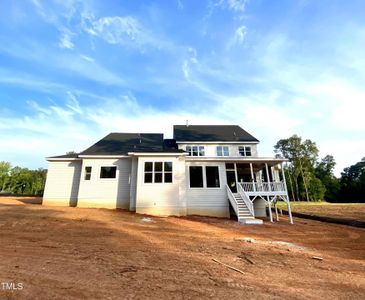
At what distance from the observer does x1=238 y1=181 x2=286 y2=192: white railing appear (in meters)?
14.5

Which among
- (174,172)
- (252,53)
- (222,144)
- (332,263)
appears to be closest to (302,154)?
(222,144)

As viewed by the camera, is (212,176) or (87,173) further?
(212,176)

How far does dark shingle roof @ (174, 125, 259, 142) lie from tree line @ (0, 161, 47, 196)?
49000 millimetres

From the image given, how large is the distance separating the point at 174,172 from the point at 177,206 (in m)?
2.41

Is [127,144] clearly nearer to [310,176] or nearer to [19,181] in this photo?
[310,176]

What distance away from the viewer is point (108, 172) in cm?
1488

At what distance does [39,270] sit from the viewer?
4.18 metres

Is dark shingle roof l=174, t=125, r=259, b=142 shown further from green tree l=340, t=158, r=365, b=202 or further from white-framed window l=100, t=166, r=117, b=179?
green tree l=340, t=158, r=365, b=202

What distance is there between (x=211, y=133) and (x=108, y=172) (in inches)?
425

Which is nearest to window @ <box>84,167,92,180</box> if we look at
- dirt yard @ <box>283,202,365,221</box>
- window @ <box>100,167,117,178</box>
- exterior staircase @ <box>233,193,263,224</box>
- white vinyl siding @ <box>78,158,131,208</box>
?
white vinyl siding @ <box>78,158,131,208</box>

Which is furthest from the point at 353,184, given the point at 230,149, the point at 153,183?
the point at 153,183

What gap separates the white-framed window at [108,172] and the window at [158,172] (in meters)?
2.49

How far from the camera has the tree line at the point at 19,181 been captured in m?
51.0

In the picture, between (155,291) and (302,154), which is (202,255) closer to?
(155,291)
